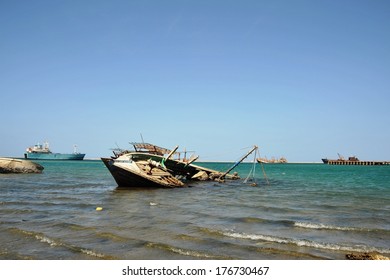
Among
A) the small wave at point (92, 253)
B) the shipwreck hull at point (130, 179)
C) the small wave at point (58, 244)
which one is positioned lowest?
the small wave at point (58, 244)

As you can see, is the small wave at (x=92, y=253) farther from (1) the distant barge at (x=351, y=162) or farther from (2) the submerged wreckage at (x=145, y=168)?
(1) the distant barge at (x=351, y=162)

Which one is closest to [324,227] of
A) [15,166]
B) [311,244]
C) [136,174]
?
[311,244]

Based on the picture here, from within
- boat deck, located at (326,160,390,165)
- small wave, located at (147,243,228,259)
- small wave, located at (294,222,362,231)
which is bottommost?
small wave, located at (147,243,228,259)

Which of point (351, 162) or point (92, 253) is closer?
point (92, 253)

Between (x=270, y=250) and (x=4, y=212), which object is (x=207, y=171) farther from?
(x=270, y=250)

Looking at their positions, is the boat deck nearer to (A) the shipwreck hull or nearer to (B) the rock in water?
(B) the rock in water

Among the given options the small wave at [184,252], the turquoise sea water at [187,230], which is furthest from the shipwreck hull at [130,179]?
the small wave at [184,252]

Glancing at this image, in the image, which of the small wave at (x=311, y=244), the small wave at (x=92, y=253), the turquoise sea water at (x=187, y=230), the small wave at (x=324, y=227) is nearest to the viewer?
the small wave at (x=92, y=253)

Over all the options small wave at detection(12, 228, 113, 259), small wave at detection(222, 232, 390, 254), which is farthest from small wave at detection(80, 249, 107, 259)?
small wave at detection(222, 232, 390, 254)

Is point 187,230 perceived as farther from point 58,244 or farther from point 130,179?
point 130,179

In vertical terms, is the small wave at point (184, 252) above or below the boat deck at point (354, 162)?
below
